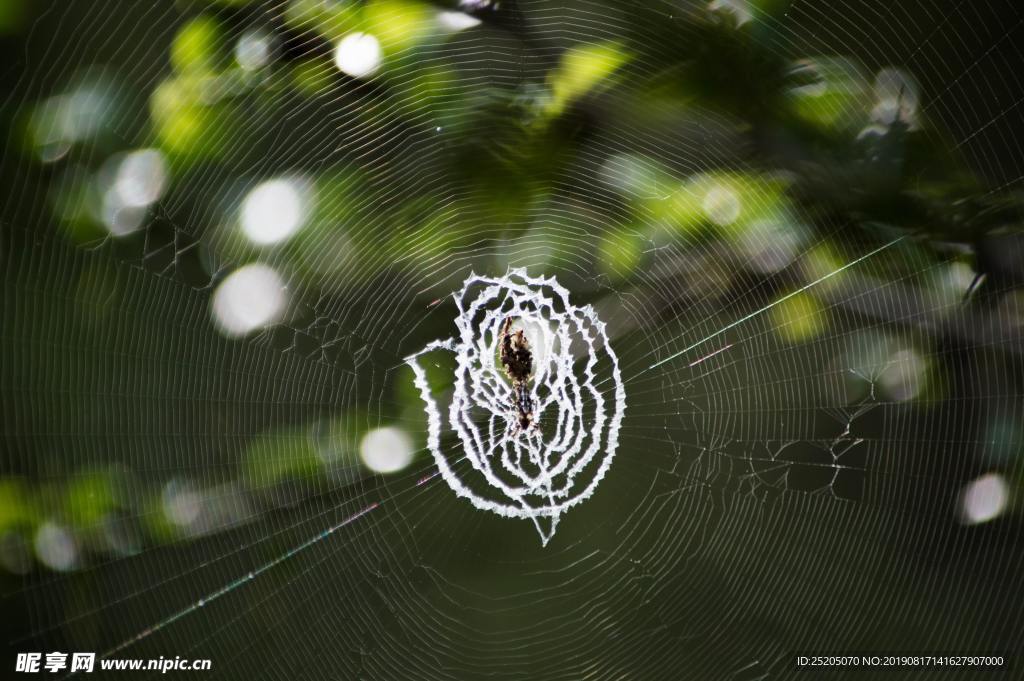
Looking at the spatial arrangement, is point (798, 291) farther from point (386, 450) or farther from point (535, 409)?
point (386, 450)

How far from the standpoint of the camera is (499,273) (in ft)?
11.4

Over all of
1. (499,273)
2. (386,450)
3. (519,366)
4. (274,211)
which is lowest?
(386,450)

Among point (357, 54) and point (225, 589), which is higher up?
point (357, 54)

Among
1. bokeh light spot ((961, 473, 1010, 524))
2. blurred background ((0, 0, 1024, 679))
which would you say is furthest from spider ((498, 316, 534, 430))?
bokeh light spot ((961, 473, 1010, 524))

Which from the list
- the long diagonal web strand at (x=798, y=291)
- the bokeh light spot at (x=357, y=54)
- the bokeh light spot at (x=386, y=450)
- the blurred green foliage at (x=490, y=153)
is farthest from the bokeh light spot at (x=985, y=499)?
the bokeh light spot at (x=357, y=54)

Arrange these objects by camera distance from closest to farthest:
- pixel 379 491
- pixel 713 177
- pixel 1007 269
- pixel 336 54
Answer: pixel 1007 269, pixel 336 54, pixel 713 177, pixel 379 491

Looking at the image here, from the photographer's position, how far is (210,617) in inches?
128

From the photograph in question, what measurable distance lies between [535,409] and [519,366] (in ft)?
0.96

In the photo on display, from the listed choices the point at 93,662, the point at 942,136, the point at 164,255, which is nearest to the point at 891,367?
the point at 942,136

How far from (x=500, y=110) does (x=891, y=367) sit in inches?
65.3

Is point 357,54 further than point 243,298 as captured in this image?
No

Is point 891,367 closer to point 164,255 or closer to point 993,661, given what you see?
point 993,661

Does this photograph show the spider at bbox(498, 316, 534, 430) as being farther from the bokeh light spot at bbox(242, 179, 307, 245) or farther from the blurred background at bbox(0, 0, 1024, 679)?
the bokeh light spot at bbox(242, 179, 307, 245)

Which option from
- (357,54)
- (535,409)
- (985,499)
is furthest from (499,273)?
(985,499)
